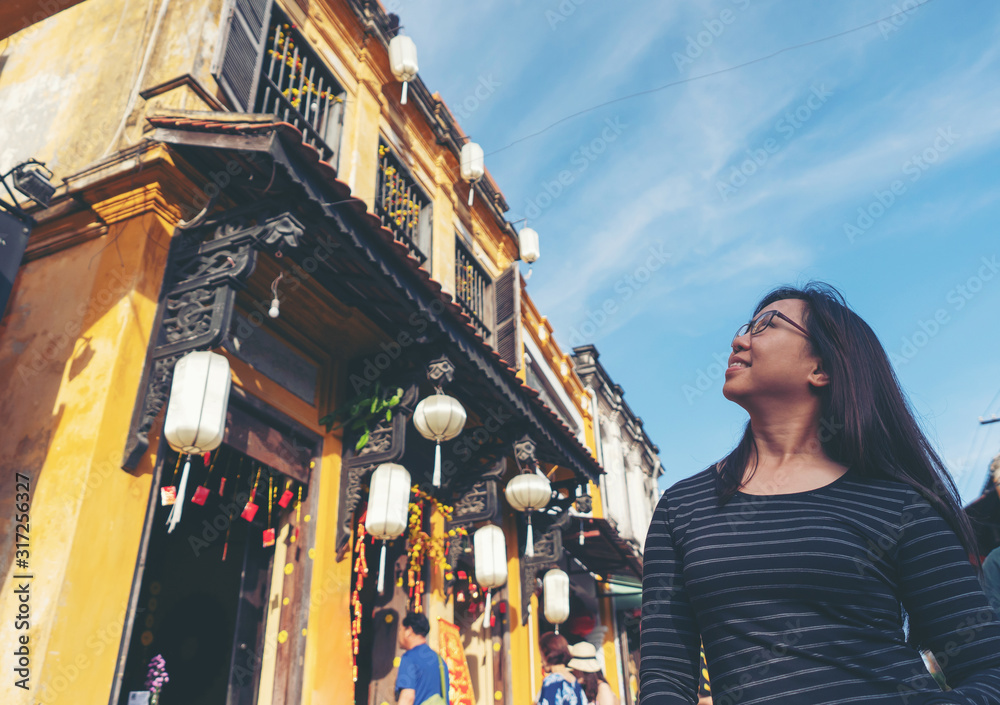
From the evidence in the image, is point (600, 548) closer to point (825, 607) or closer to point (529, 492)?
point (529, 492)

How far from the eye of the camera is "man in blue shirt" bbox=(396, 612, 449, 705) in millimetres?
5660

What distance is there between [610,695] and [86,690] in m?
5.00

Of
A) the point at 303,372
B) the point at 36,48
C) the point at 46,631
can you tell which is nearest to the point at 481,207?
the point at 303,372

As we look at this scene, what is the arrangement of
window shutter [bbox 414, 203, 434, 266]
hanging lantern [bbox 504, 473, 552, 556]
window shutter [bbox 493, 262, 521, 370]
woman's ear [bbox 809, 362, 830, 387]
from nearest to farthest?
woman's ear [bbox 809, 362, 830, 387], hanging lantern [bbox 504, 473, 552, 556], window shutter [bbox 414, 203, 434, 266], window shutter [bbox 493, 262, 521, 370]

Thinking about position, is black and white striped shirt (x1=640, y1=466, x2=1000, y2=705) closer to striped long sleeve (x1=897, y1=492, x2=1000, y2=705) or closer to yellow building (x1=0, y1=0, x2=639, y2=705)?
striped long sleeve (x1=897, y1=492, x2=1000, y2=705)

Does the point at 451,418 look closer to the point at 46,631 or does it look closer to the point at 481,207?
the point at 46,631

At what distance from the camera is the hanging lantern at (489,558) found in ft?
25.6

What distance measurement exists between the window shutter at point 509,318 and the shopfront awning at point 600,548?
9.54 feet

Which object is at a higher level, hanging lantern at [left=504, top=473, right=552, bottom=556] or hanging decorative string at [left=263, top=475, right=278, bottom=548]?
hanging lantern at [left=504, top=473, right=552, bottom=556]

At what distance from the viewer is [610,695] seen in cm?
700

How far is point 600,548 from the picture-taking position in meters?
12.2

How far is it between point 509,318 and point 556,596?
174 inches

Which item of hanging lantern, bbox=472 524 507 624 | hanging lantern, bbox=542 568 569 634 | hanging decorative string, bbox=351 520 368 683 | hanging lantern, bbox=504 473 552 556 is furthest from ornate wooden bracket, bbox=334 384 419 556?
hanging lantern, bbox=542 568 569 634

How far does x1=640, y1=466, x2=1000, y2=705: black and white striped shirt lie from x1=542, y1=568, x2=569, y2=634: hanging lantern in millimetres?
8795
